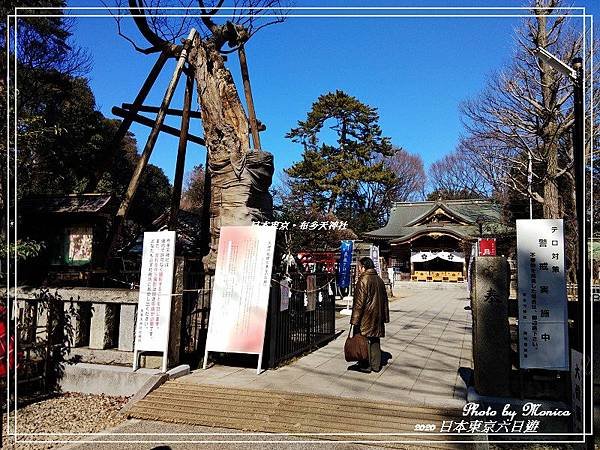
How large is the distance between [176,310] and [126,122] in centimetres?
499

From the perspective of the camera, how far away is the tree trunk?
7.78m

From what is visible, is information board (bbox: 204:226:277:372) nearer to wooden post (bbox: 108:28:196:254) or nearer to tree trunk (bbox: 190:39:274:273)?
tree trunk (bbox: 190:39:274:273)

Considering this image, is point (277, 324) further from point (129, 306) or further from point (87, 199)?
point (87, 199)

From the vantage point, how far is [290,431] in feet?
15.3

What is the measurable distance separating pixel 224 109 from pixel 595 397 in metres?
6.91

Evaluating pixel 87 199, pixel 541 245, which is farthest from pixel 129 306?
pixel 541 245

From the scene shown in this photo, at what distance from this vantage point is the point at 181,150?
30.3 feet

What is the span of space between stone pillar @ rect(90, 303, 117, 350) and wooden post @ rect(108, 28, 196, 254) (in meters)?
1.67

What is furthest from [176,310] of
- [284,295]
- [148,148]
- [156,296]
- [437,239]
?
[437,239]

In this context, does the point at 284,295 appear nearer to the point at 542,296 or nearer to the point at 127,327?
the point at 127,327

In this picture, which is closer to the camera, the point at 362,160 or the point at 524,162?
the point at 524,162

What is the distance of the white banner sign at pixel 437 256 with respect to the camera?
105 feet

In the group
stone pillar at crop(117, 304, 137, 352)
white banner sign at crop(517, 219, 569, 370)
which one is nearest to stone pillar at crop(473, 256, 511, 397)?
white banner sign at crop(517, 219, 569, 370)

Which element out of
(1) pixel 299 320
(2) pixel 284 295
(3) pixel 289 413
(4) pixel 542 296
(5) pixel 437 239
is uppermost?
(5) pixel 437 239
